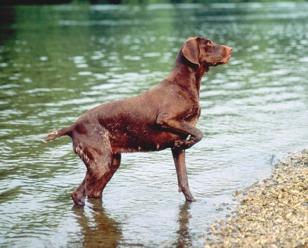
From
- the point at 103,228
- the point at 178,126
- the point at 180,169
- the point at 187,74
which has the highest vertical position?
the point at 187,74

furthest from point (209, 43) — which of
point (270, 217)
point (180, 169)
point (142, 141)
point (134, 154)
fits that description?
point (134, 154)

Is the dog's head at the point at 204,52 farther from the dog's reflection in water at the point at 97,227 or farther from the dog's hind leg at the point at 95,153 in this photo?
the dog's reflection in water at the point at 97,227

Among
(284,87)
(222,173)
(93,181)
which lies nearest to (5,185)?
(93,181)

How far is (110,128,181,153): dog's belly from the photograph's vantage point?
962 cm

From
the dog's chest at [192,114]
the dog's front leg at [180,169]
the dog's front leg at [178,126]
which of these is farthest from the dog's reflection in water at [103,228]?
the dog's chest at [192,114]

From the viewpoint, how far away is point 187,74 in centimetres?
980

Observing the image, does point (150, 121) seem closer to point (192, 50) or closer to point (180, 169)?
point (180, 169)

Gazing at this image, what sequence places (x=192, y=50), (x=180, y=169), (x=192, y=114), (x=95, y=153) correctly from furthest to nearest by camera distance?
1. (x=180, y=169)
2. (x=192, y=50)
3. (x=192, y=114)
4. (x=95, y=153)

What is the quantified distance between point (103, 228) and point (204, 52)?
3128 millimetres

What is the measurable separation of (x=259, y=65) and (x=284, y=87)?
703 cm

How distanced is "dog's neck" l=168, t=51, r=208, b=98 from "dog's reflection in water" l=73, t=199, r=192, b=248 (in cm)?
189

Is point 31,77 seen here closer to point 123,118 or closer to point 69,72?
point 69,72

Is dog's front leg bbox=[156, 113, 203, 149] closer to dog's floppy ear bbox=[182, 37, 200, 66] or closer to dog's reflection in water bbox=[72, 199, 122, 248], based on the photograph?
dog's floppy ear bbox=[182, 37, 200, 66]

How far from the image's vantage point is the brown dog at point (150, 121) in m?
9.53
